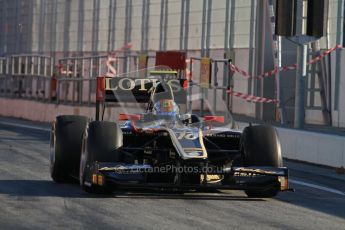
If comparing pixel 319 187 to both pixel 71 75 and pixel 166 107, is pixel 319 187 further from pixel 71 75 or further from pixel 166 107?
pixel 71 75

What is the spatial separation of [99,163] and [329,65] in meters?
18.2

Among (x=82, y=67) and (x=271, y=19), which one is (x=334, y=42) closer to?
(x=271, y=19)

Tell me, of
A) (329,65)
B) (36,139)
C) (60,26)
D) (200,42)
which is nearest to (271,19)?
(329,65)

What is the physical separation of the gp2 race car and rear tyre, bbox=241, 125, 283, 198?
12 mm

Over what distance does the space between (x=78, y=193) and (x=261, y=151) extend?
7.28ft

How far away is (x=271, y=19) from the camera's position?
101ft

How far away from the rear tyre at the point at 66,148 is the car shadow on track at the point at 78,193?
0.23 m

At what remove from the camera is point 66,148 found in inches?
553

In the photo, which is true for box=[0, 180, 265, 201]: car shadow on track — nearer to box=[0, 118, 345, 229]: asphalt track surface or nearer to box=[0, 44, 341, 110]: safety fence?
box=[0, 118, 345, 229]: asphalt track surface

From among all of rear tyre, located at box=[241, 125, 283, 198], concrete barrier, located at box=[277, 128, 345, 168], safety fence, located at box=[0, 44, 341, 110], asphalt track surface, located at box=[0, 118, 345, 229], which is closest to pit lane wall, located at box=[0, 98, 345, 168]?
concrete barrier, located at box=[277, 128, 345, 168]

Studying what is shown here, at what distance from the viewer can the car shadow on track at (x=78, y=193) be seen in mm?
12688

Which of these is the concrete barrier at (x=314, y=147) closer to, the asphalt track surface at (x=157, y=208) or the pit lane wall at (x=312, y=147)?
the pit lane wall at (x=312, y=147)

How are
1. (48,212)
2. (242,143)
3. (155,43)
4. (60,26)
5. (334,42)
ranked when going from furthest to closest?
1. (60,26)
2. (155,43)
3. (334,42)
4. (242,143)
5. (48,212)

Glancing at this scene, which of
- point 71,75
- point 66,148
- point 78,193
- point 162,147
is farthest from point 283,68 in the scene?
point 78,193
